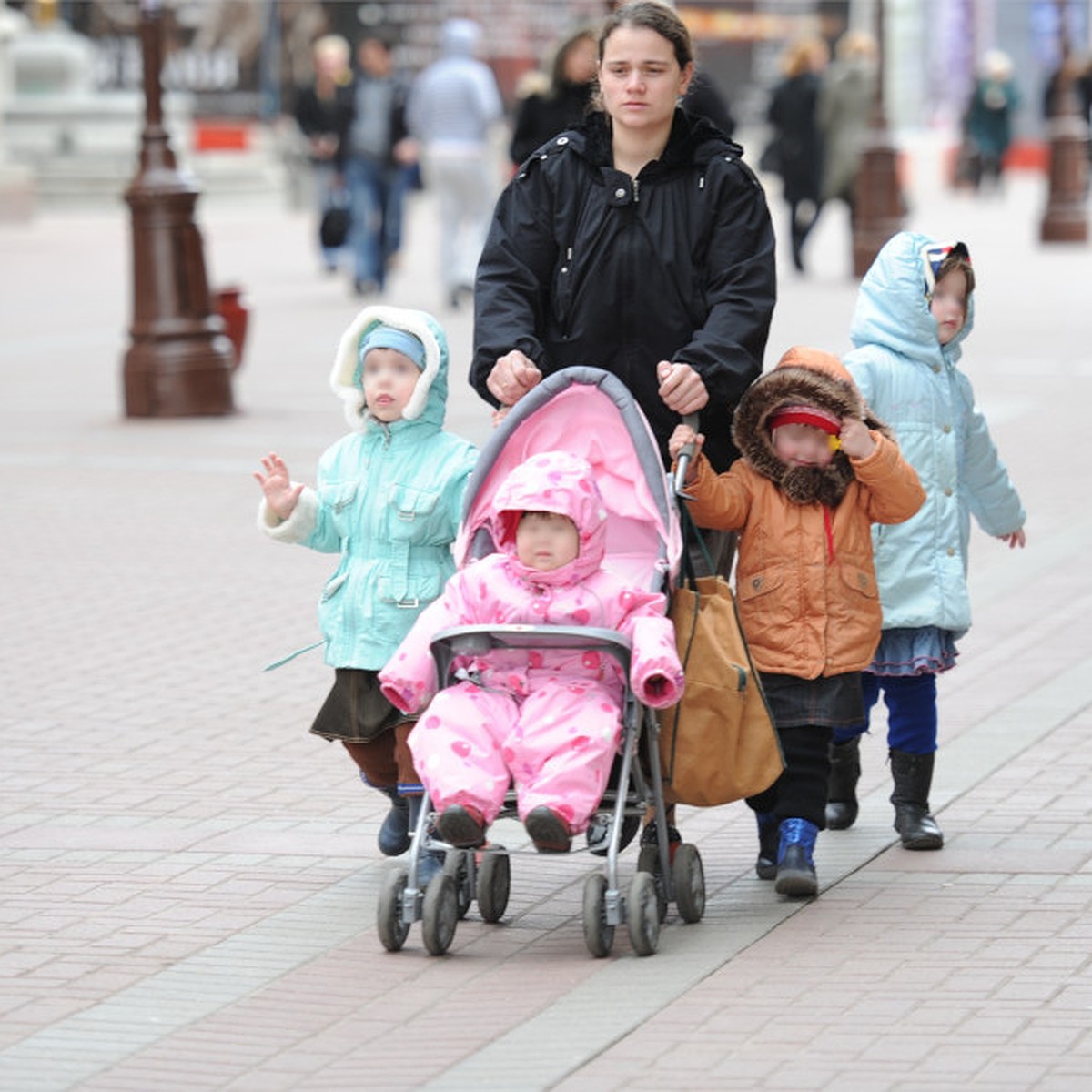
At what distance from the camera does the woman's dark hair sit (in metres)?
5.70

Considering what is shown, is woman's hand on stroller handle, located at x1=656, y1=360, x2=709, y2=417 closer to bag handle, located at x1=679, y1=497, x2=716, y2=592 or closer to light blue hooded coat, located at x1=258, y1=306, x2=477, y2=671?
bag handle, located at x1=679, y1=497, x2=716, y2=592

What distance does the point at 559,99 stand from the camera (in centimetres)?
1506

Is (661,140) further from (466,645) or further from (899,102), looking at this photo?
(899,102)

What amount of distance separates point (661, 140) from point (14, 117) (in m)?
33.2

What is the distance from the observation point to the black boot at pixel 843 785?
6.33 metres

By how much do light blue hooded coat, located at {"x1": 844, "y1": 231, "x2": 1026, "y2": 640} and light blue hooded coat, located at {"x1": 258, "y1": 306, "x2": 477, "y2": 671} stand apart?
39.0 inches

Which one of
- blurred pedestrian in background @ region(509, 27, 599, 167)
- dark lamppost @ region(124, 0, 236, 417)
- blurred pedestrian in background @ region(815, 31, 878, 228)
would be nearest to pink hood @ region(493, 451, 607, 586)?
dark lamppost @ region(124, 0, 236, 417)

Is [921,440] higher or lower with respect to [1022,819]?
higher

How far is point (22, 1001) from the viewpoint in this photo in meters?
5.08

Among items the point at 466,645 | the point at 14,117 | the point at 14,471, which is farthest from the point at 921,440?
the point at 14,117

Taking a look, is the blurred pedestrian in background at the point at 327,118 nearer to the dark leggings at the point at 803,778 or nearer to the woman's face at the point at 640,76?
the woman's face at the point at 640,76

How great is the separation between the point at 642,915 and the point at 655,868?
0.33 m

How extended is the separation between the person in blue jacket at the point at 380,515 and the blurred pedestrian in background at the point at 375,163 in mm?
15924

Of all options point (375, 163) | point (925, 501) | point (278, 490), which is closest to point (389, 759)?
point (278, 490)
